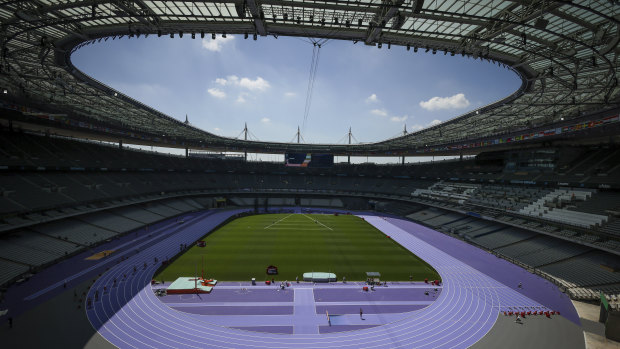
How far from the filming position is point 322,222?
1791 inches

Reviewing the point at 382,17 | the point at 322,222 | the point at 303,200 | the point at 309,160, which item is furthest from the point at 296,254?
the point at 309,160

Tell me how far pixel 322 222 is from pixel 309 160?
24.3 metres

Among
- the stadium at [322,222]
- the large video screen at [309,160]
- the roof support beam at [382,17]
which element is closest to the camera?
the roof support beam at [382,17]

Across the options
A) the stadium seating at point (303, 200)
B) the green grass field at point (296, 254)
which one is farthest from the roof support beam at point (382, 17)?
the stadium seating at point (303, 200)

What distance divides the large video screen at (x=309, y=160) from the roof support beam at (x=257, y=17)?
52141 mm

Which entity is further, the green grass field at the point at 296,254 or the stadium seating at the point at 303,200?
the stadium seating at the point at 303,200

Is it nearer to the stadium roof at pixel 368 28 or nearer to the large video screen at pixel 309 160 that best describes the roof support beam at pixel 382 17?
the stadium roof at pixel 368 28

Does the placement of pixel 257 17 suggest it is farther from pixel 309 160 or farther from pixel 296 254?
pixel 309 160

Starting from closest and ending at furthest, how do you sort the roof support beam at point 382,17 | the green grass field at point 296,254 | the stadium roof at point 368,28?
the roof support beam at point 382,17, the stadium roof at point 368,28, the green grass field at point 296,254

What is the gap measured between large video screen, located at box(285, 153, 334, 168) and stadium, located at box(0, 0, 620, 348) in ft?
65.8

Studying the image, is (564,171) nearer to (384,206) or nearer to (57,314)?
(384,206)

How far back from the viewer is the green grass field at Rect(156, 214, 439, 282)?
904 inches

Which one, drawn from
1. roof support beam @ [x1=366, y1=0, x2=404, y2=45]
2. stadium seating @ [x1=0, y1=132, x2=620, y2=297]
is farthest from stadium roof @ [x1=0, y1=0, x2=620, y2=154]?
stadium seating @ [x1=0, y1=132, x2=620, y2=297]

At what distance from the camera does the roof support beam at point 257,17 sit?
11.1 metres
